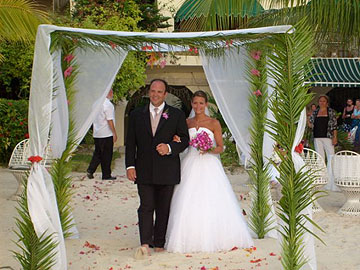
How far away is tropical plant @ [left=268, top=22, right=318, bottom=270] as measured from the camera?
6.29m

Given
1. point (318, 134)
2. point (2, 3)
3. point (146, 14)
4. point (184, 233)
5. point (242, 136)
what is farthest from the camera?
point (146, 14)

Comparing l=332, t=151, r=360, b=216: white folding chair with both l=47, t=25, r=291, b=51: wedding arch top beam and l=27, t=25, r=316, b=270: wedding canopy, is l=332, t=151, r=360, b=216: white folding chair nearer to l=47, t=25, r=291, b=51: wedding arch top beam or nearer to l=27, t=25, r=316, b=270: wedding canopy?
l=27, t=25, r=316, b=270: wedding canopy

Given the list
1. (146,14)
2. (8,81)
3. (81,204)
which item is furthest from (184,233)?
(146,14)

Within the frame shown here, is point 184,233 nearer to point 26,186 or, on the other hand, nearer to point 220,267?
point 220,267

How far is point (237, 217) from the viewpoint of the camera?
7.87 metres

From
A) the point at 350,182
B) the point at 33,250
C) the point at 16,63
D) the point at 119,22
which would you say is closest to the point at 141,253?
the point at 33,250

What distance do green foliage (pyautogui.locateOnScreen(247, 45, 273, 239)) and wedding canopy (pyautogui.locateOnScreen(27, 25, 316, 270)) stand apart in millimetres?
104

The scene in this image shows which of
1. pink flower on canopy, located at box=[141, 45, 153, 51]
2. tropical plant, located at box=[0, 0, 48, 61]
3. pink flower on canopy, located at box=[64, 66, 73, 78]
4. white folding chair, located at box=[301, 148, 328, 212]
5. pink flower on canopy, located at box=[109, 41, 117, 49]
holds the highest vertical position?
tropical plant, located at box=[0, 0, 48, 61]

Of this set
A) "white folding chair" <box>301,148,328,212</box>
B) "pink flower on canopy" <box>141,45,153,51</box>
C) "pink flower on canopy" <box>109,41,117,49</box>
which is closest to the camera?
"pink flower on canopy" <box>109,41,117,49</box>

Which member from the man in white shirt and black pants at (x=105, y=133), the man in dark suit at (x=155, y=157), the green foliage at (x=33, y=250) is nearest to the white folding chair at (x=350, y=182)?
the man in dark suit at (x=155, y=157)

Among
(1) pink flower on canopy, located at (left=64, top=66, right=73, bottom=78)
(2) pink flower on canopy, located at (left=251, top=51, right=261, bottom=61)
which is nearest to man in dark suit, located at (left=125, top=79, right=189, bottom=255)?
(1) pink flower on canopy, located at (left=64, top=66, right=73, bottom=78)

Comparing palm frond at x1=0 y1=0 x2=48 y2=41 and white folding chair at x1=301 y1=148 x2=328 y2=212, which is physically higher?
palm frond at x1=0 y1=0 x2=48 y2=41

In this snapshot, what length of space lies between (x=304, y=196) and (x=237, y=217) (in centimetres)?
172

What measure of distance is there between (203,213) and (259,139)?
1.27 metres
